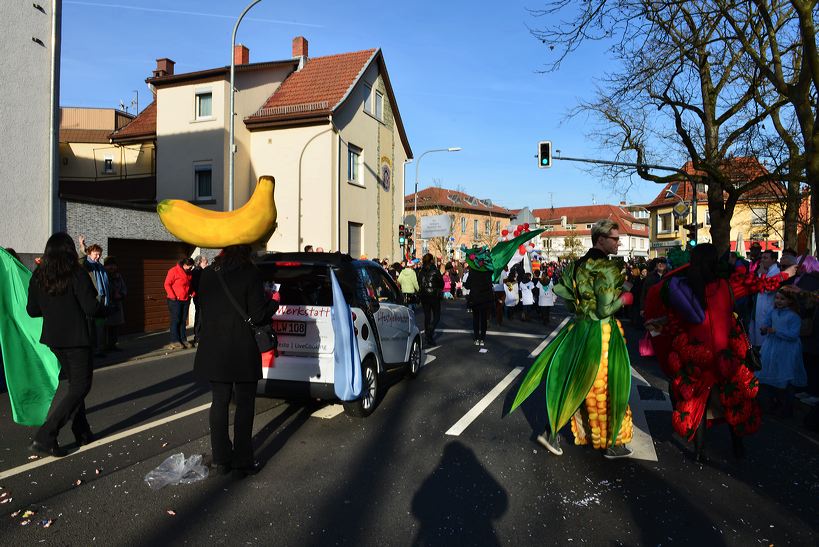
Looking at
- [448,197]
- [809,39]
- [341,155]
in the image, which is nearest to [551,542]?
[809,39]

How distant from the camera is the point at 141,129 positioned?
2523 cm

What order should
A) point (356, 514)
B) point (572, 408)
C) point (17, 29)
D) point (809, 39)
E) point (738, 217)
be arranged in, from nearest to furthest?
1. point (356, 514)
2. point (572, 408)
3. point (809, 39)
4. point (17, 29)
5. point (738, 217)

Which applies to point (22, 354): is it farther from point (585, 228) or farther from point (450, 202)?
point (585, 228)

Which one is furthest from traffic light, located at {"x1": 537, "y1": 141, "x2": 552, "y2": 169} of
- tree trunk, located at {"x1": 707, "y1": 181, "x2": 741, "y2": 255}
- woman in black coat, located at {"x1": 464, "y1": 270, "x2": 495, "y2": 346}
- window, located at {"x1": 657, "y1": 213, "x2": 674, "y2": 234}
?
window, located at {"x1": 657, "y1": 213, "x2": 674, "y2": 234}

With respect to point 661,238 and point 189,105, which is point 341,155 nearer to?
point 189,105

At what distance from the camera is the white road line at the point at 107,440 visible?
441 centimetres

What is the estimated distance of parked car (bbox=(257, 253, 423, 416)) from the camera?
18.3 ft

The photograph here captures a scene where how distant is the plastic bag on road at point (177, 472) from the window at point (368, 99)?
23359 mm

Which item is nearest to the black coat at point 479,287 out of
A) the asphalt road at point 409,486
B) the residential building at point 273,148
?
the asphalt road at point 409,486

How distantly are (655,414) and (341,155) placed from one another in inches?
762

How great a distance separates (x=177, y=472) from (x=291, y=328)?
1.76 m

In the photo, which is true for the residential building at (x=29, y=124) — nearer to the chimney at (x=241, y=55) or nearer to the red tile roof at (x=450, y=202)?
the chimney at (x=241, y=55)

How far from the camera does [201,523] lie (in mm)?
3559

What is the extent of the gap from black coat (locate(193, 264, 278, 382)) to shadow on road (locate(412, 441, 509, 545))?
5.15ft
